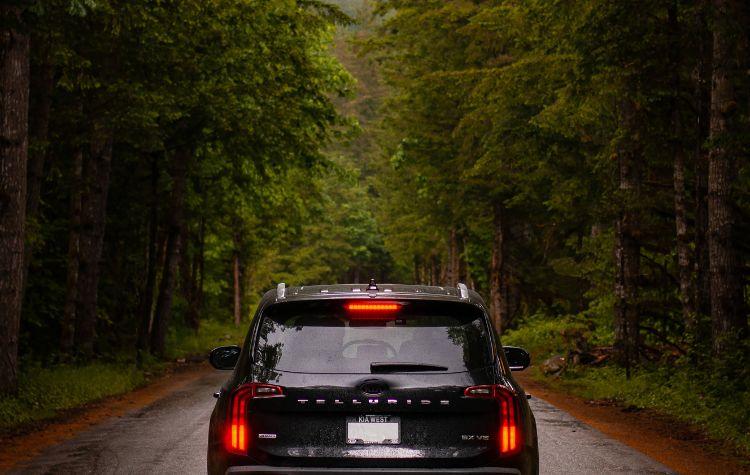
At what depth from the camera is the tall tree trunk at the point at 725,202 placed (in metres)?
15.0

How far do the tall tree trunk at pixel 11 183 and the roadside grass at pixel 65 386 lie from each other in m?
0.64

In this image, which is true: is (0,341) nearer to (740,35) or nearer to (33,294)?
(33,294)

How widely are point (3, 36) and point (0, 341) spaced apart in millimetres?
4567

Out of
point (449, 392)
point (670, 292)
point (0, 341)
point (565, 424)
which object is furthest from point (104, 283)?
point (449, 392)

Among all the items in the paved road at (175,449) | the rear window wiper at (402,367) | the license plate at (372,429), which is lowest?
the paved road at (175,449)

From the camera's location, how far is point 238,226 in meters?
44.6

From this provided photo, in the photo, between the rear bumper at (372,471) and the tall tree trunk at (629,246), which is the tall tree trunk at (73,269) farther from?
the rear bumper at (372,471)

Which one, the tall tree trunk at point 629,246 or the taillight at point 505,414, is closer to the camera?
Answer: the taillight at point 505,414

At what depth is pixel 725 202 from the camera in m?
15.3

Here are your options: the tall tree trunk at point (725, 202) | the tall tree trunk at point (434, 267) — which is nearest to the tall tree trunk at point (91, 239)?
the tall tree trunk at point (725, 202)

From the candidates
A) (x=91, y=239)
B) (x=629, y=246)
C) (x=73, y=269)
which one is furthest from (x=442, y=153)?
(x=73, y=269)

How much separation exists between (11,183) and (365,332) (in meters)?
10.5

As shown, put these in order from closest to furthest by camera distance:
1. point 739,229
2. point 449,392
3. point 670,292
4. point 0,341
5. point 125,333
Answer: point 449,392 → point 0,341 → point 739,229 → point 670,292 → point 125,333

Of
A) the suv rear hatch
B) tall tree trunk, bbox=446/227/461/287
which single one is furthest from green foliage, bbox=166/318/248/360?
the suv rear hatch
